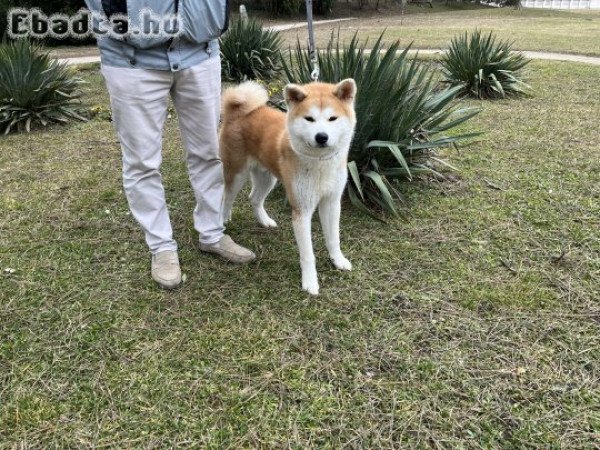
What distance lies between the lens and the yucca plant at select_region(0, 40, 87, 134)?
20.1 feet

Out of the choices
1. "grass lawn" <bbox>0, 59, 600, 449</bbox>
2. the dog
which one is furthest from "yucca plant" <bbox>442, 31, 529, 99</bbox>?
the dog

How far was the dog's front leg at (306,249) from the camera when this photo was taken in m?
2.90

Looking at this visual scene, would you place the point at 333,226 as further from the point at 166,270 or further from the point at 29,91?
the point at 29,91

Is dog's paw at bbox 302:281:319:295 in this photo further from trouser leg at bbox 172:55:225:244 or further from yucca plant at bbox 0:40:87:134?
yucca plant at bbox 0:40:87:134

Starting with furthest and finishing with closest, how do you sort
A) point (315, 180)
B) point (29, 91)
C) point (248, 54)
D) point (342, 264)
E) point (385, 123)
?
point (248, 54) → point (29, 91) → point (385, 123) → point (342, 264) → point (315, 180)

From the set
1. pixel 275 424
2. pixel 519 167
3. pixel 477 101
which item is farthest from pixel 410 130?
pixel 477 101

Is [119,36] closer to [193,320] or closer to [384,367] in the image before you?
[193,320]

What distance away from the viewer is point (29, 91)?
6195 millimetres

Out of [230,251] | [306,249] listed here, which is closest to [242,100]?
[230,251]

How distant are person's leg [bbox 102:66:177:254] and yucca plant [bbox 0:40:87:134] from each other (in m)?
4.26

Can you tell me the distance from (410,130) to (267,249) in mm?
1680

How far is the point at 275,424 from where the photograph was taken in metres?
2.10

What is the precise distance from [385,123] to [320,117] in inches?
59.1

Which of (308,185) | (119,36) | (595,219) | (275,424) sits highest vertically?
(119,36)
